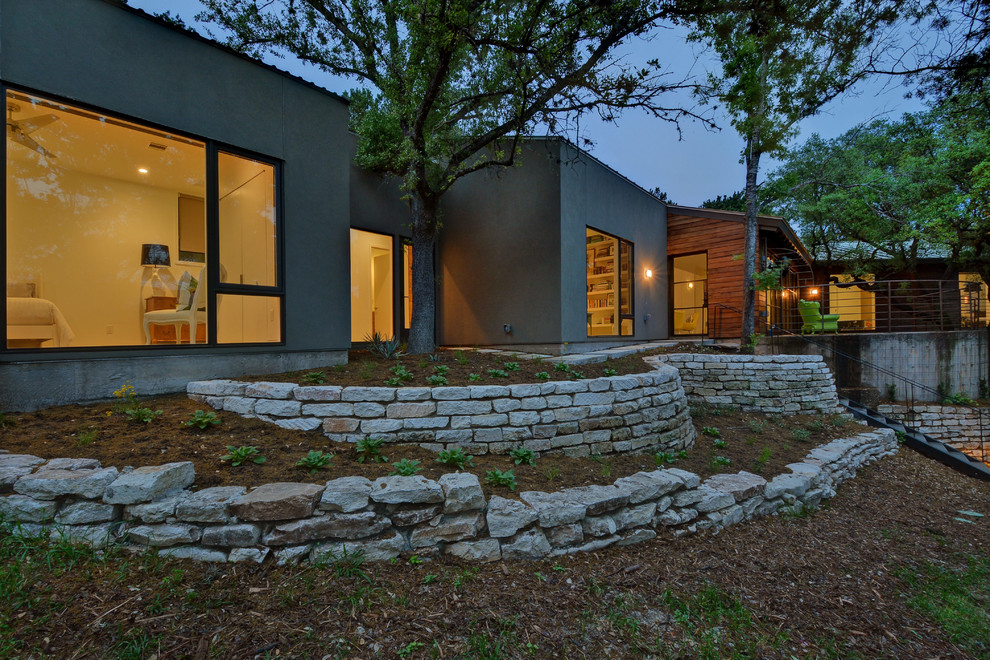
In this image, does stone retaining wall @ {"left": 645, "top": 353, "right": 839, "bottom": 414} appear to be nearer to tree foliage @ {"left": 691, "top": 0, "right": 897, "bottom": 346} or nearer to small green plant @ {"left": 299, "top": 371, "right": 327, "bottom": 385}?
tree foliage @ {"left": 691, "top": 0, "right": 897, "bottom": 346}

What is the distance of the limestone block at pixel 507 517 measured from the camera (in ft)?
8.68

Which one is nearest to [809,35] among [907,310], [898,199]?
[898,199]

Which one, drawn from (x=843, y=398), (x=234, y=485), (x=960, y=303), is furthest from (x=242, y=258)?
(x=960, y=303)

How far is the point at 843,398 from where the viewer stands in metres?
8.48

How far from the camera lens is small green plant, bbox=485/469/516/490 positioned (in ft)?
10.00

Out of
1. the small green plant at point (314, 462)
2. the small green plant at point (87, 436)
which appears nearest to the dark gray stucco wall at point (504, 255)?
the small green plant at point (314, 462)

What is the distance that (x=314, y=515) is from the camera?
2.45m

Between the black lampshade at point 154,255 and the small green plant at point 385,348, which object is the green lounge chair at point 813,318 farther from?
the black lampshade at point 154,255

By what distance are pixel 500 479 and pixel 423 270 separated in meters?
3.85

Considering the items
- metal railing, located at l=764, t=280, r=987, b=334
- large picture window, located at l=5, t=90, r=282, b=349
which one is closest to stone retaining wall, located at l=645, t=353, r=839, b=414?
metal railing, located at l=764, t=280, r=987, b=334

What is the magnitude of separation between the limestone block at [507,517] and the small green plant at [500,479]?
285 millimetres

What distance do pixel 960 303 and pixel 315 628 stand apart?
54.3 feet

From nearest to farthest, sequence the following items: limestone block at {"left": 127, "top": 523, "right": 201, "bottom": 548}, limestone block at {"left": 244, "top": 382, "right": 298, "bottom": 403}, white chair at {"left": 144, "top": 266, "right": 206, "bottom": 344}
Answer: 1. limestone block at {"left": 127, "top": 523, "right": 201, "bottom": 548}
2. limestone block at {"left": 244, "top": 382, "right": 298, "bottom": 403}
3. white chair at {"left": 144, "top": 266, "right": 206, "bottom": 344}

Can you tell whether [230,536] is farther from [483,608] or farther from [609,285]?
[609,285]
